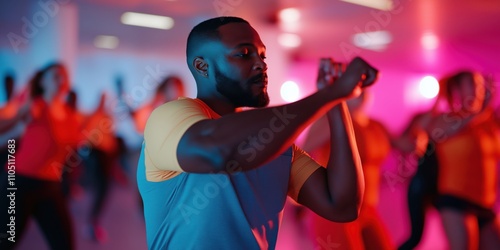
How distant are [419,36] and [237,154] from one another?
8634 millimetres

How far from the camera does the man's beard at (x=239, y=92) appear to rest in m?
1.27

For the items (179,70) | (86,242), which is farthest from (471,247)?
(179,70)

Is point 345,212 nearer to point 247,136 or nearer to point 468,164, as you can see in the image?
point 247,136

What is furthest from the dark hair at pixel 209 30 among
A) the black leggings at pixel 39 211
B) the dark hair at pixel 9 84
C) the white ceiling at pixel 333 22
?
the white ceiling at pixel 333 22

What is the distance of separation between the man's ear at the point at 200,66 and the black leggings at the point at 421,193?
289 cm

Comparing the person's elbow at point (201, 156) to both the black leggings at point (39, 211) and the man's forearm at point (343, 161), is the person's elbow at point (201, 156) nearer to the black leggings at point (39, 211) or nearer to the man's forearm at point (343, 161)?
the man's forearm at point (343, 161)

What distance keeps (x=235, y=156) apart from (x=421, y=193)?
3308 millimetres

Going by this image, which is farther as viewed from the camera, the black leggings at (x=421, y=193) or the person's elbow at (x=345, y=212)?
the black leggings at (x=421, y=193)

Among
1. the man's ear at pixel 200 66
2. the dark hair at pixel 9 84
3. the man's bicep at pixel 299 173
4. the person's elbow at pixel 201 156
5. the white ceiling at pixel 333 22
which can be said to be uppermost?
the white ceiling at pixel 333 22

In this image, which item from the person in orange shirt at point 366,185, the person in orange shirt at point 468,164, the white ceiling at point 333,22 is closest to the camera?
the person in orange shirt at point 366,185

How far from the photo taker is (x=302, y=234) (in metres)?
6.42

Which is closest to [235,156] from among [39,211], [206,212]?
[206,212]

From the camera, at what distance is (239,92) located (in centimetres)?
128

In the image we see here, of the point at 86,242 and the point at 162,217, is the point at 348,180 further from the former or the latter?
the point at 86,242
